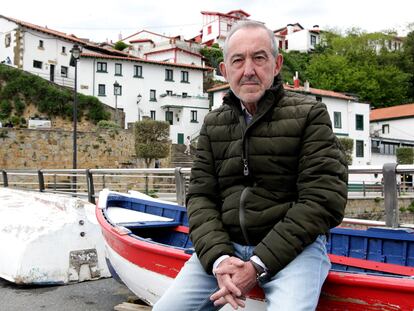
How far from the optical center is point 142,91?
139 feet

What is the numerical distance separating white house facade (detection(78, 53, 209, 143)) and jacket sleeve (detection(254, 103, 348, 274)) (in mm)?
38912

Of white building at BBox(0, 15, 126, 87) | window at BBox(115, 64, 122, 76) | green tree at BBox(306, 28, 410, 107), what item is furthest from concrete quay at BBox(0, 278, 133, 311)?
green tree at BBox(306, 28, 410, 107)

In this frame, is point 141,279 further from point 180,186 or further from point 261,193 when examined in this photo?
point 180,186

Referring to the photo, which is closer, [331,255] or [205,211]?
[205,211]

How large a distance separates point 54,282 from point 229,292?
134 inches

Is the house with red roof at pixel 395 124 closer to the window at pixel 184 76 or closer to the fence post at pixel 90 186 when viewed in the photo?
the window at pixel 184 76

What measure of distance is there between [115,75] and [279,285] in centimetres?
4090

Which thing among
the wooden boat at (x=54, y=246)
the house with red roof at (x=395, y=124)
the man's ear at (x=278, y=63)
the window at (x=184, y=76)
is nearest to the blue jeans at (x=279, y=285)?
the man's ear at (x=278, y=63)

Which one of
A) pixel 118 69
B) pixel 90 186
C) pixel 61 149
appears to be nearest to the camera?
pixel 90 186

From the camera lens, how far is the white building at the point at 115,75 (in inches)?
1606

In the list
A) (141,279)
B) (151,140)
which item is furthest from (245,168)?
(151,140)

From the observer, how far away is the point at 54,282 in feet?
16.7

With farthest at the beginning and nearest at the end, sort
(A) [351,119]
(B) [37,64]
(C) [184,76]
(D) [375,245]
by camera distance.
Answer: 1. (C) [184,76]
2. (B) [37,64]
3. (A) [351,119]
4. (D) [375,245]

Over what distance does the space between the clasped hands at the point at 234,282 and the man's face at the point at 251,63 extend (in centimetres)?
91
